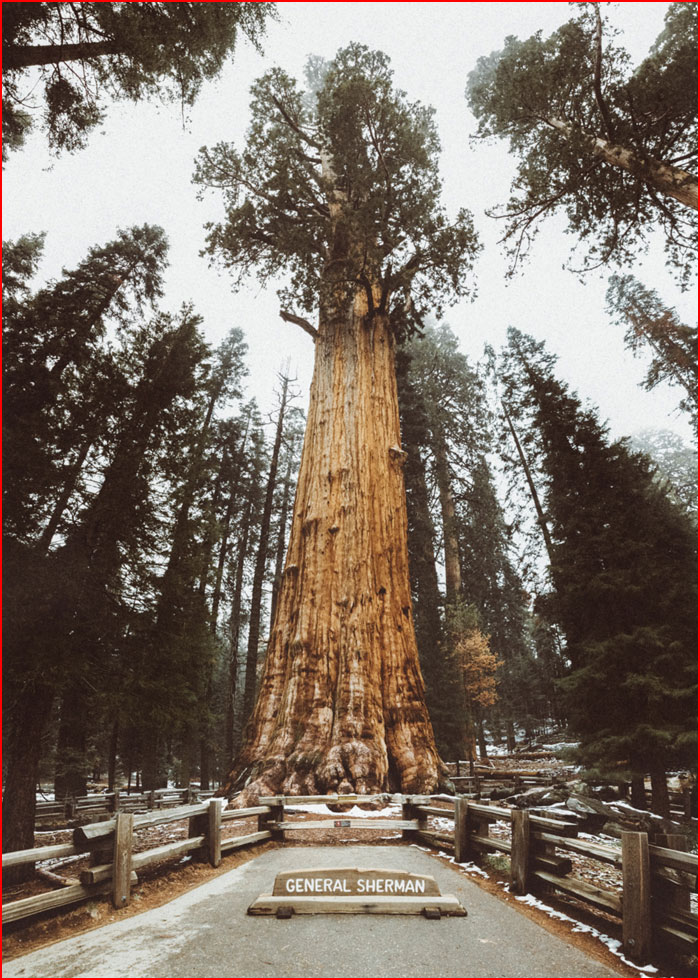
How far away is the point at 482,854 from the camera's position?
17.3 ft

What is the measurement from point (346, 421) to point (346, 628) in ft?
14.2

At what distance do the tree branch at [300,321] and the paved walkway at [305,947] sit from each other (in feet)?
36.3

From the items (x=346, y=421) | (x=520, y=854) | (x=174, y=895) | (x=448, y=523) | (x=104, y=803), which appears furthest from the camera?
(x=448, y=523)

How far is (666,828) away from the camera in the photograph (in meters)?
5.80

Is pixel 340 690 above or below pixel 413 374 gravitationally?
below

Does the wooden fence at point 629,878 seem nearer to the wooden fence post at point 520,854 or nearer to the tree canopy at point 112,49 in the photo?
the wooden fence post at point 520,854

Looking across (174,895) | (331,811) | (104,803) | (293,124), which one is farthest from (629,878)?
(293,124)

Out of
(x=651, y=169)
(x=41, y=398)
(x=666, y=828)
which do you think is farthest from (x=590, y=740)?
(x=41, y=398)

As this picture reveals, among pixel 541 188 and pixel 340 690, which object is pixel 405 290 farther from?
pixel 340 690

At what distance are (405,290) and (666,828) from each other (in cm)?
1187

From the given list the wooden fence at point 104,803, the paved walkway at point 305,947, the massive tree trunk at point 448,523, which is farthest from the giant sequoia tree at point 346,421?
the massive tree trunk at point 448,523

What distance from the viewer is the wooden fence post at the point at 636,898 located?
2.94m

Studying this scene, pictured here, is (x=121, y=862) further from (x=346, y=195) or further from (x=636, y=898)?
(x=346, y=195)

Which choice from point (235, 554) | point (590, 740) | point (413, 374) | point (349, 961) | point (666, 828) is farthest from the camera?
point (413, 374)
